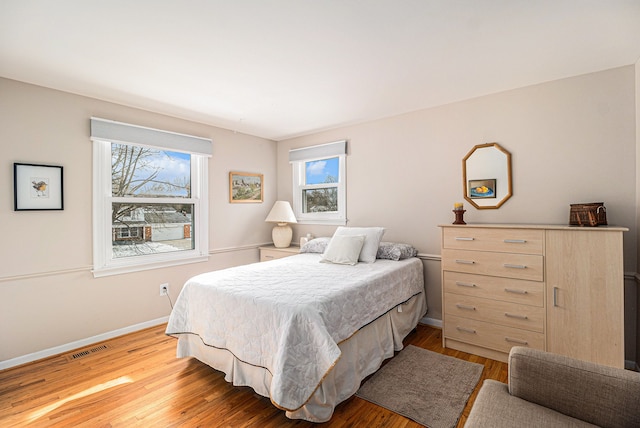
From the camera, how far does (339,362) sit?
2010mm

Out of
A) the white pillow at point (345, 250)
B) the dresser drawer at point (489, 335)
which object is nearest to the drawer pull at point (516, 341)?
the dresser drawer at point (489, 335)

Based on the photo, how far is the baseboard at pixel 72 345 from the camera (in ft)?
8.38

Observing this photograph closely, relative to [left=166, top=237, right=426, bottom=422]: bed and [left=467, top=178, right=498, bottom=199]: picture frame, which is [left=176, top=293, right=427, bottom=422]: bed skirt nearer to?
[left=166, top=237, right=426, bottom=422]: bed

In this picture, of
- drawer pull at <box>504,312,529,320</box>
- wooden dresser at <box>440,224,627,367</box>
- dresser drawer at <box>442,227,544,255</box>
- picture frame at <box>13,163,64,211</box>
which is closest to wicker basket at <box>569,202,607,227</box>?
wooden dresser at <box>440,224,627,367</box>

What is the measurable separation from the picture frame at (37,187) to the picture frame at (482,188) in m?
3.98

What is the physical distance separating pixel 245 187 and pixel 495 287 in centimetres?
335

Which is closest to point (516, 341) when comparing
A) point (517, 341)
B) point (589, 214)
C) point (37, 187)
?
point (517, 341)

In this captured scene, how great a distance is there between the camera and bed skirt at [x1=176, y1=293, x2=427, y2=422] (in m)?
1.83

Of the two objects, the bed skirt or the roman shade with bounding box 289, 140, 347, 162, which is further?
the roman shade with bounding box 289, 140, 347, 162

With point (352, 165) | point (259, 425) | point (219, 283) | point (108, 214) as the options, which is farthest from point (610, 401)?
point (108, 214)

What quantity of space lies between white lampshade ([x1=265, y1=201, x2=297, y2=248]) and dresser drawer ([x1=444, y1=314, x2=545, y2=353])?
243 cm

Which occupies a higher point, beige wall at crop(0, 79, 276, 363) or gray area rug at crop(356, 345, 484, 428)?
beige wall at crop(0, 79, 276, 363)

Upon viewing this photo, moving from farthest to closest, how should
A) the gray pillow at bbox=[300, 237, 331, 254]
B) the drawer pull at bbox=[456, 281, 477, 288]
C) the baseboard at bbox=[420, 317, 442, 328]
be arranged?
the gray pillow at bbox=[300, 237, 331, 254] < the baseboard at bbox=[420, 317, 442, 328] < the drawer pull at bbox=[456, 281, 477, 288]

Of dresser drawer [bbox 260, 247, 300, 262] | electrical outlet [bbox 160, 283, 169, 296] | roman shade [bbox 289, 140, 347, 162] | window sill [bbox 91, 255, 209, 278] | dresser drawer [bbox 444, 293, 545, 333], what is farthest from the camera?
dresser drawer [bbox 260, 247, 300, 262]
